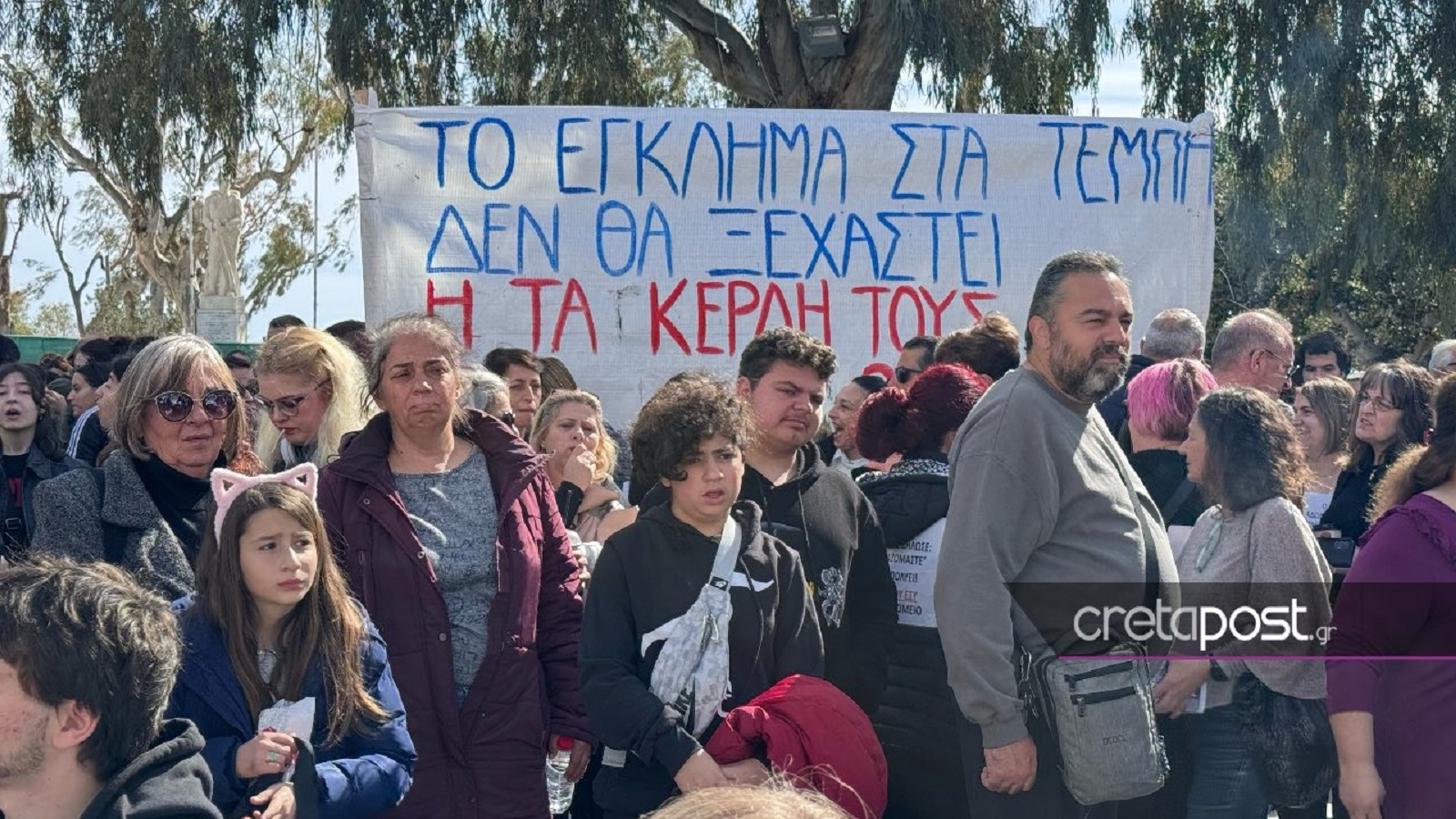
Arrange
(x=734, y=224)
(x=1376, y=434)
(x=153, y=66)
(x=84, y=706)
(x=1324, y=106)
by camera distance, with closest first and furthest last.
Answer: (x=84, y=706)
(x=1376, y=434)
(x=734, y=224)
(x=153, y=66)
(x=1324, y=106)

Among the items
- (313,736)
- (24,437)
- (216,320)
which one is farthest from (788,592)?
(216,320)

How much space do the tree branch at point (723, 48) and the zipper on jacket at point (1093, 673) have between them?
766cm

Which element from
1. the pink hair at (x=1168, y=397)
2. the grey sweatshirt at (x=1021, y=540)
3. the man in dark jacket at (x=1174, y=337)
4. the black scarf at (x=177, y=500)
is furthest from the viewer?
the man in dark jacket at (x=1174, y=337)

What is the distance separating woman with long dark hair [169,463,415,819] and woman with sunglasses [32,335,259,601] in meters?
0.26

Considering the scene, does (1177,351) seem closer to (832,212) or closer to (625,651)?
(832,212)

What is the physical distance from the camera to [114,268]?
4941cm

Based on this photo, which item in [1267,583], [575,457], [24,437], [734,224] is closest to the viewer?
[1267,583]

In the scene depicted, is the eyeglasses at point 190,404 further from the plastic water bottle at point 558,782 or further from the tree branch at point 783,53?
the tree branch at point 783,53

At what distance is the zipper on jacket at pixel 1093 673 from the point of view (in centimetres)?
347

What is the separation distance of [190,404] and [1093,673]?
207cm

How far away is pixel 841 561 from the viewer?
397 cm

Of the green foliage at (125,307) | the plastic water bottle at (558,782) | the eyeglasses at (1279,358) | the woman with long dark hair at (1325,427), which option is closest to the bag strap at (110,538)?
the plastic water bottle at (558,782)

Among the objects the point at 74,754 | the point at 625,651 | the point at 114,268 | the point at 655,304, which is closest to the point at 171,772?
the point at 74,754

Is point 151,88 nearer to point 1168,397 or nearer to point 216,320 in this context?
point 1168,397
